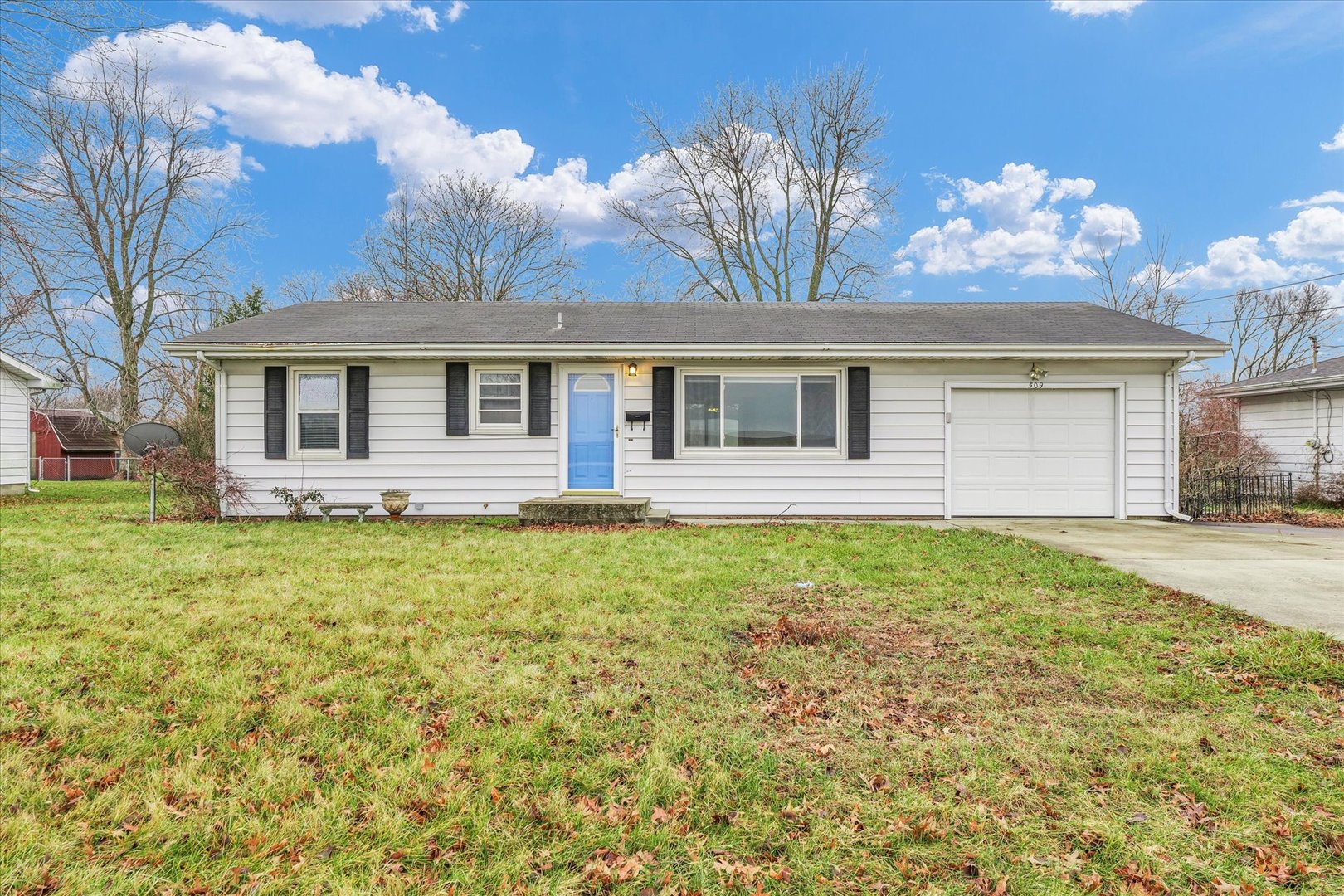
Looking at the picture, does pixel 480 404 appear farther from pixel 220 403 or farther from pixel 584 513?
pixel 220 403

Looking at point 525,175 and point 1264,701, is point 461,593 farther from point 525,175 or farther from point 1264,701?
point 525,175

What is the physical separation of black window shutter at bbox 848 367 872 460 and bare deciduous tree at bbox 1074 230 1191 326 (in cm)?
1553

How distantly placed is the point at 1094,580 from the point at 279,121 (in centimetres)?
2002

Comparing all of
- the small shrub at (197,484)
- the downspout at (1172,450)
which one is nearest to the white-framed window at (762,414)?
the downspout at (1172,450)

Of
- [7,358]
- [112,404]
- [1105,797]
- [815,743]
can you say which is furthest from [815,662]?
[112,404]

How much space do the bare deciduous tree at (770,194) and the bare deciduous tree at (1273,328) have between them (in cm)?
1622

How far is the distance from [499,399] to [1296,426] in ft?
51.7

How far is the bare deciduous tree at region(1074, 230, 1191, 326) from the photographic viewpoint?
18859mm

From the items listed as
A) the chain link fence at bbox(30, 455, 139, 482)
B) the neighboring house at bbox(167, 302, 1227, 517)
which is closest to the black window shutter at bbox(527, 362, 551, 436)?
the neighboring house at bbox(167, 302, 1227, 517)

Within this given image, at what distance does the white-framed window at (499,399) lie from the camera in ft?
29.1

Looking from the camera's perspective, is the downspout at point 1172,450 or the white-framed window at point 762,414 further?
the white-framed window at point 762,414

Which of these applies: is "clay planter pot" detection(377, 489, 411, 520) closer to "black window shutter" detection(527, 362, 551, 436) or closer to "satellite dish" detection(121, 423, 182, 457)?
"black window shutter" detection(527, 362, 551, 436)

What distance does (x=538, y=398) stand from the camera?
8.80 metres

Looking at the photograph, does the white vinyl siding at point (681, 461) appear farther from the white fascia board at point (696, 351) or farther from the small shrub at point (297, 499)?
the white fascia board at point (696, 351)
